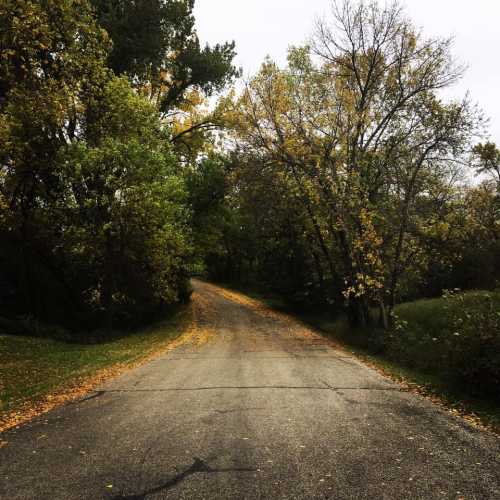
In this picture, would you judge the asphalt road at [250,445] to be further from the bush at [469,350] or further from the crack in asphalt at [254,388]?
the bush at [469,350]

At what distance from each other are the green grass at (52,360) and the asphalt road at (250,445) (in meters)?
1.63

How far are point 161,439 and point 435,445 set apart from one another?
14.1 feet

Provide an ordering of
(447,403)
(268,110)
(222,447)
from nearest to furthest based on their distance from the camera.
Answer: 1. (222,447)
2. (447,403)
3. (268,110)

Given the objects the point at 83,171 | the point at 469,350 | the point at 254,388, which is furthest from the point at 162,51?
the point at 469,350

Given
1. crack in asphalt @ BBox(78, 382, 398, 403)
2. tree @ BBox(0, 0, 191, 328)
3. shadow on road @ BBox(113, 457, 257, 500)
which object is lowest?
crack in asphalt @ BBox(78, 382, 398, 403)

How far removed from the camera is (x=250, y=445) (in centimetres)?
650

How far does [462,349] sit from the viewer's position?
31.1 ft

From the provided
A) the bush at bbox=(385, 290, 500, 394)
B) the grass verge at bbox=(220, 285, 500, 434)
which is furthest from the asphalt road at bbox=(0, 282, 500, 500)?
the bush at bbox=(385, 290, 500, 394)

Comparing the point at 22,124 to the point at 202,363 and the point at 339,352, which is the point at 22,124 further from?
the point at 339,352

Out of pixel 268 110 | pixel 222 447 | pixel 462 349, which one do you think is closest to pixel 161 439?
pixel 222 447

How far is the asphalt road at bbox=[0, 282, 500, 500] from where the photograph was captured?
17.2 ft

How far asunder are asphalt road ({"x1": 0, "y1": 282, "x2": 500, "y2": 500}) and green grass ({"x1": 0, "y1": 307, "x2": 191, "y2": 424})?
1.63m

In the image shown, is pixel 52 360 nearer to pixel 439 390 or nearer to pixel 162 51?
pixel 439 390

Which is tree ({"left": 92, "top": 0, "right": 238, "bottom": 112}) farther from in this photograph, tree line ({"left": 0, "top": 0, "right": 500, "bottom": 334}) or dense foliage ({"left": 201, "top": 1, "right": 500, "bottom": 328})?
dense foliage ({"left": 201, "top": 1, "right": 500, "bottom": 328})
